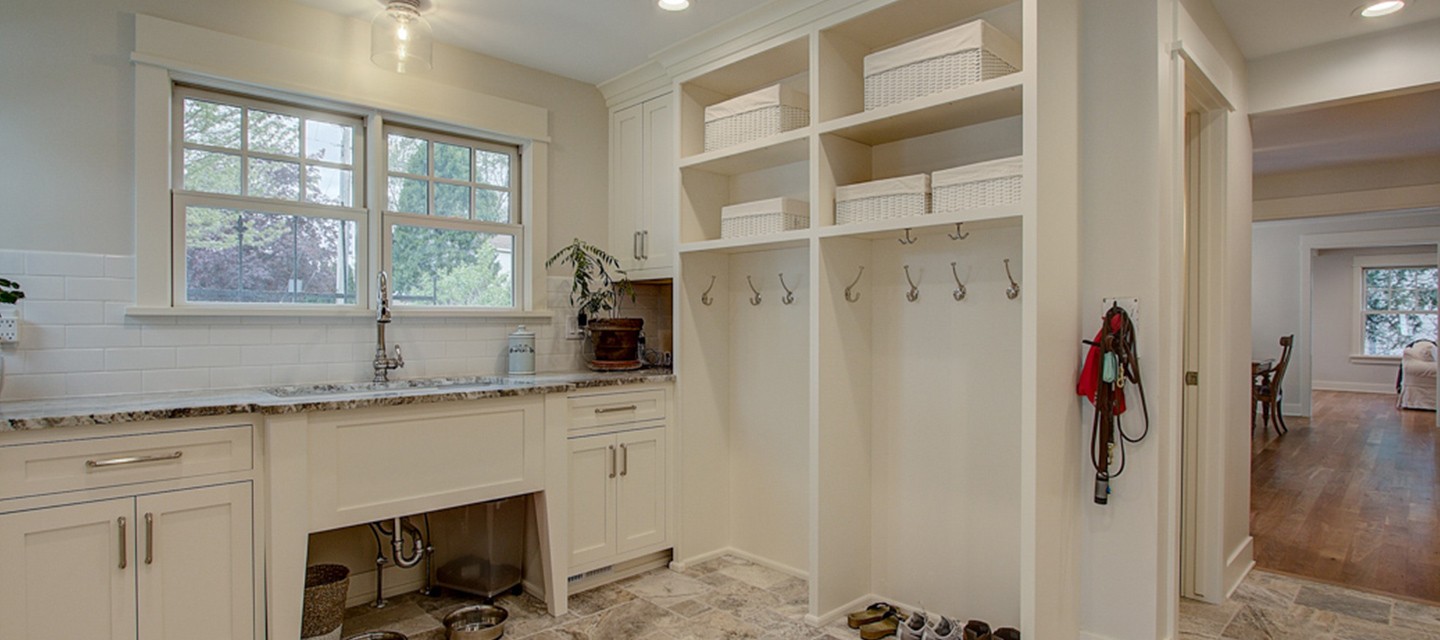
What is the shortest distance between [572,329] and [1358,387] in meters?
12.8

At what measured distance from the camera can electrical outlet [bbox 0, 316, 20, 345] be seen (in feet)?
7.29

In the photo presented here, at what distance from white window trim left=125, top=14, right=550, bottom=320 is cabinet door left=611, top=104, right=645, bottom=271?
39 cm

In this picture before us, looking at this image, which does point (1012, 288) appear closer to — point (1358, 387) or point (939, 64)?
point (939, 64)

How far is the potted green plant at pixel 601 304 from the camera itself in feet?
11.3

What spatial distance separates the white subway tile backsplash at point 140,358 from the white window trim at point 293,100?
14 centimetres

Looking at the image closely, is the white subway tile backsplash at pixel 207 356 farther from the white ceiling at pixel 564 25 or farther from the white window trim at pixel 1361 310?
the white window trim at pixel 1361 310

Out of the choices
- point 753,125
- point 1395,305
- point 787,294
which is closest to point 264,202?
point 753,125

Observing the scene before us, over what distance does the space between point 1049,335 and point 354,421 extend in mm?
2285

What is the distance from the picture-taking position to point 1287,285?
31.0 feet

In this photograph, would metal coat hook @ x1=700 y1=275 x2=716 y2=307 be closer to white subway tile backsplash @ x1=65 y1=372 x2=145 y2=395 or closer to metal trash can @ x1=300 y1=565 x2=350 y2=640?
metal trash can @ x1=300 y1=565 x2=350 y2=640

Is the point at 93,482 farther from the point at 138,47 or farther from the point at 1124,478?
the point at 1124,478

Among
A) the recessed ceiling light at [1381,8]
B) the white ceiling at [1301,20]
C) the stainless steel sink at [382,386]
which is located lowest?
the stainless steel sink at [382,386]

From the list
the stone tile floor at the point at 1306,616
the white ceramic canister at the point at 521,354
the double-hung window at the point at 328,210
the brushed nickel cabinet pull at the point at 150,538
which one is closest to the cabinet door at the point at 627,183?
the double-hung window at the point at 328,210

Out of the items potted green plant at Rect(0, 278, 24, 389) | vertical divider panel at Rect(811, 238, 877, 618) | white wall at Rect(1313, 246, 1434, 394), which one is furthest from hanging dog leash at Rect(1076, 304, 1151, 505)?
white wall at Rect(1313, 246, 1434, 394)
